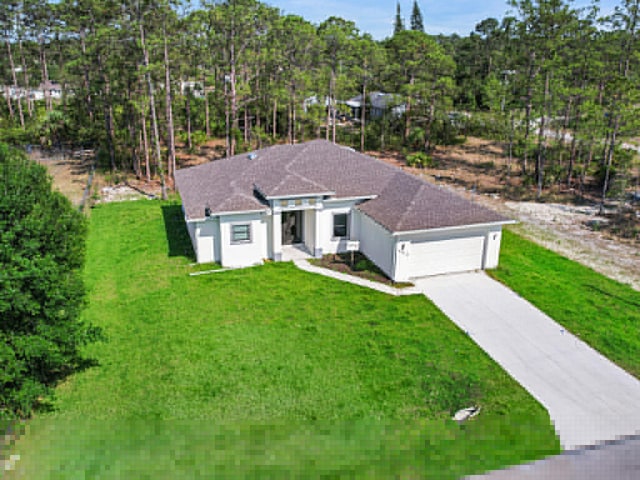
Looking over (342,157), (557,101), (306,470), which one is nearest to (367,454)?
(306,470)

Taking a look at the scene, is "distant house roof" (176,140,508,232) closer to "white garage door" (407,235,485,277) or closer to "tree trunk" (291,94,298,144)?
"white garage door" (407,235,485,277)

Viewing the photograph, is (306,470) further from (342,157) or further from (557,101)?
(557,101)

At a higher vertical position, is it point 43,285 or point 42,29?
point 42,29

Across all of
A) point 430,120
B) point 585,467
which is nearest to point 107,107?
point 430,120

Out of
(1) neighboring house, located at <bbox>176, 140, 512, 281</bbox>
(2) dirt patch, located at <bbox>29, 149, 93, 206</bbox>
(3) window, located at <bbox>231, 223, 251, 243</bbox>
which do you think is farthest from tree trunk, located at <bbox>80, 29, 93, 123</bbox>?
(3) window, located at <bbox>231, 223, 251, 243</bbox>

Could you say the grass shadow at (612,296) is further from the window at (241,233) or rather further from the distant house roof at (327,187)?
the window at (241,233)

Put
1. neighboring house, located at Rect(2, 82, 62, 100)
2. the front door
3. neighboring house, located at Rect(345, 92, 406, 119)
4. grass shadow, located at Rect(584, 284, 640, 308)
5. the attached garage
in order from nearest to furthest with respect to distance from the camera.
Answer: grass shadow, located at Rect(584, 284, 640, 308), the attached garage, the front door, neighboring house, located at Rect(345, 92, 406, 119), neighboring house, located at Rect(2, 82, 62, 100)

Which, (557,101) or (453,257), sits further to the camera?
(557,101)
